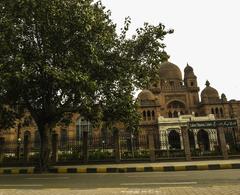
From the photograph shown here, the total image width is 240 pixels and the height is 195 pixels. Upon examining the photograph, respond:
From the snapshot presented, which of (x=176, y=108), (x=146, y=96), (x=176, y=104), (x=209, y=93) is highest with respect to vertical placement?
(x=209, y=93)

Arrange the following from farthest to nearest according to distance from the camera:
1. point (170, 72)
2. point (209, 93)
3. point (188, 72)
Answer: point (188, 72)
point (170, 72)
point (209, 93)

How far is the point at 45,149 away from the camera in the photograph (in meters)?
16.6

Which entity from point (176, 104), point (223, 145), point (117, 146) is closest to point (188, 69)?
point (176, 104)

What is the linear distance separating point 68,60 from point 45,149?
230 inches

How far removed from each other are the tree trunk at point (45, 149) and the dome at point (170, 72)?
4265 cm

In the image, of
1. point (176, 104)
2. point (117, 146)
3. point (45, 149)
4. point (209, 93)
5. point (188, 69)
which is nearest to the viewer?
point (45, 149)

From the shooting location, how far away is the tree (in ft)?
45.4

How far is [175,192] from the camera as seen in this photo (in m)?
6.87

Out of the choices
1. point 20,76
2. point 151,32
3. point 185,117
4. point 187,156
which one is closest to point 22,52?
point 20,76

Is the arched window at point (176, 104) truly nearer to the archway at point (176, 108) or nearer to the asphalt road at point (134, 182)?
the archway at point (176, 108)

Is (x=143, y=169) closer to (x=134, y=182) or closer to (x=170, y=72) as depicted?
(x=134, y=182)

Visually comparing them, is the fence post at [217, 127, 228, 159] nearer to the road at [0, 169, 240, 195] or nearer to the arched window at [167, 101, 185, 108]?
the road at [0, 169, 240, 195]

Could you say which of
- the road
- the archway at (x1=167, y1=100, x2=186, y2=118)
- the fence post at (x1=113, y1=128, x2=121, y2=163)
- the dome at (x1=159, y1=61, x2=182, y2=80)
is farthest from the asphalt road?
the dome at (x1=159, y1=61, x2=182, y2=80)

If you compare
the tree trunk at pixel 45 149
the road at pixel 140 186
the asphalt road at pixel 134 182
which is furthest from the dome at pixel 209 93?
the road at pixel 140 186
